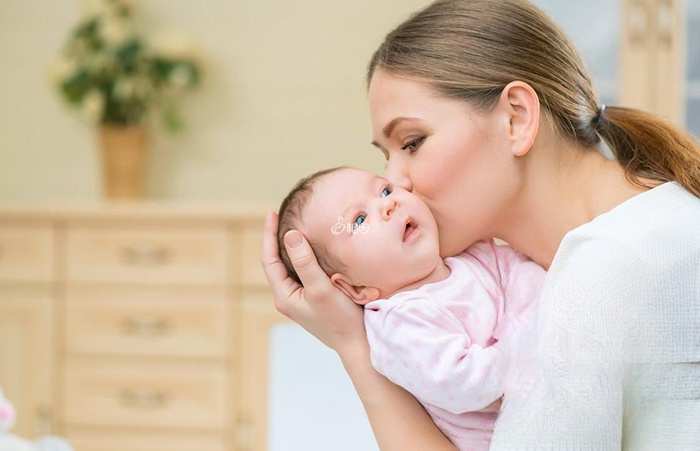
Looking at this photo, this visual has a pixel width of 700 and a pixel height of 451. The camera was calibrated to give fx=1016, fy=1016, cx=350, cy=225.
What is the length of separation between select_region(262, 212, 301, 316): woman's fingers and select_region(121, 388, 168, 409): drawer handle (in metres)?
1.89

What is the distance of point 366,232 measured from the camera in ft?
4.37

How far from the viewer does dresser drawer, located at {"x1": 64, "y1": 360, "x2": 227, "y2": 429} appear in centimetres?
320

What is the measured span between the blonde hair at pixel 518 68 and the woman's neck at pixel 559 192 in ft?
0.08

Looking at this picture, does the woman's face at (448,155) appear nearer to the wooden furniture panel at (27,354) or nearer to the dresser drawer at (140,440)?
the dresser drawer at (140,440)

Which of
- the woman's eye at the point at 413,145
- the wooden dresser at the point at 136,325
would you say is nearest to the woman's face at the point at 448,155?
the woman's eye at the point at 413,145

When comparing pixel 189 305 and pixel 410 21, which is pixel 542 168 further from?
pixel 189 305

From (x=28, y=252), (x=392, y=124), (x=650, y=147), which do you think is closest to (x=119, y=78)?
(x=28, y=252)

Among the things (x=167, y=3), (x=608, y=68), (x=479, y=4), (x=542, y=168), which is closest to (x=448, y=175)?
(x=542, y=168)

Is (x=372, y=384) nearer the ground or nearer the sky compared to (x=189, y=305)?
nearer the sky

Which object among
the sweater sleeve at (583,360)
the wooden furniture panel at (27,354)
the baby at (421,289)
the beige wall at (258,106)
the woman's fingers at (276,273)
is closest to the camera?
the sweater sleeve at (583,360)

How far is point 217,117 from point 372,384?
8.54 ft

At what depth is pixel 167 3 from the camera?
385 cm

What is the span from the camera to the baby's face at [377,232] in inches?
52.1

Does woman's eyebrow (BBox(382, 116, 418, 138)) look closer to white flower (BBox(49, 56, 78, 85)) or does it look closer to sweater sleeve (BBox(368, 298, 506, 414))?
sweater sleeve (BBox(368, 298, 506, 414))
